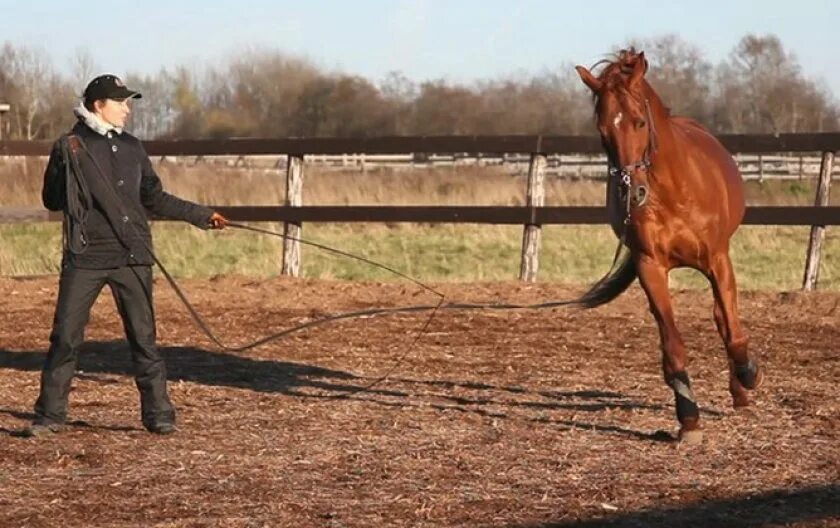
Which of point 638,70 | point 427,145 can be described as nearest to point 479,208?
point 427,145

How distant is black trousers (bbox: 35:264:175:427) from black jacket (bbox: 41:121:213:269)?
0.08 metres

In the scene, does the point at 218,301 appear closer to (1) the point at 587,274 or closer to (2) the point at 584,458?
(1) the point at 587,274

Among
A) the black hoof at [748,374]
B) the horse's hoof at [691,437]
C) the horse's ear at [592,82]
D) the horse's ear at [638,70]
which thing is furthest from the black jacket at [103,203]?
the black hoof at [748,374]

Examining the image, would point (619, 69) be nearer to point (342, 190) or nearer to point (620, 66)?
point (620, 66)

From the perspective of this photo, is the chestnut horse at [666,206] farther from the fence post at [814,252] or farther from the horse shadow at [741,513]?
the fence post at [814,252]

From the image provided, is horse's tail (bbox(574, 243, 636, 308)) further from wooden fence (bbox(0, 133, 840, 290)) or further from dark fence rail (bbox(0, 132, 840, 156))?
dark fence rail (bbox(0, 132, 840, 156))

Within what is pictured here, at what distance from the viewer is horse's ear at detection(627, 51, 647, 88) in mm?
7340

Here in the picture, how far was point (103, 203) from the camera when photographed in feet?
24.5

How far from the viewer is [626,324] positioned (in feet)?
39.4

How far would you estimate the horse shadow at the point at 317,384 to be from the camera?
8.38 meters

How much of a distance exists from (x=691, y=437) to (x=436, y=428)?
129 cm

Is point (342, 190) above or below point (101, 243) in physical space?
below

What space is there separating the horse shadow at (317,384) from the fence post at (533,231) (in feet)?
15.0

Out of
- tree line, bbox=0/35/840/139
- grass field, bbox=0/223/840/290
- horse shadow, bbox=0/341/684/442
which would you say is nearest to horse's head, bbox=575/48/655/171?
horse shadow, bbox=0/341/684/442
